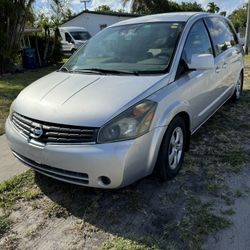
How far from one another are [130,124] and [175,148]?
0.88 metres

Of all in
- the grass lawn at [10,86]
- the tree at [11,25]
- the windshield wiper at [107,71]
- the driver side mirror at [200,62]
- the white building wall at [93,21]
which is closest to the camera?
the windshield wiper at [107,71]

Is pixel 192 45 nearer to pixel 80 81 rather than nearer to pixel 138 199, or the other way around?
pixel 80 81

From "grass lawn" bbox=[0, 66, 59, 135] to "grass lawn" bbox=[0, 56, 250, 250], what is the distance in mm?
2525

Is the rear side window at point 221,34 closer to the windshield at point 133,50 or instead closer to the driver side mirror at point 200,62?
the windshield at point 133,50

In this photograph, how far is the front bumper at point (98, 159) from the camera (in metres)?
2.77

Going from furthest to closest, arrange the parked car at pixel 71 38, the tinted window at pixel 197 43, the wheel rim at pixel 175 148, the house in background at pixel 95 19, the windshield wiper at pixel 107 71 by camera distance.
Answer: the house in background at pixel 95 19 < the parked car at pixel 71 38 < the tinted window at pixel 197 43 < the windshield wiper at pixel 107 71 < the wheel rim at pixel 175 148

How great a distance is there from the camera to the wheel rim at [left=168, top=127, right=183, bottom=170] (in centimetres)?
347

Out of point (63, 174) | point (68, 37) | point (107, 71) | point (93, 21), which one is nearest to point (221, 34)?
point (107, 71)

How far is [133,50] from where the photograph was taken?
3977mm

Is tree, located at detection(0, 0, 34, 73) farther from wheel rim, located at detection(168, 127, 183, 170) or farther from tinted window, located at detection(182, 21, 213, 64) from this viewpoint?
wheel rim, located at detection(168, 127, 183, 170)

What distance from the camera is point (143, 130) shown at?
9.60ft

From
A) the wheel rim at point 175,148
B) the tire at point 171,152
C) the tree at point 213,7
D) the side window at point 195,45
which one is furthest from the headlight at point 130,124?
the tree at point 213,7

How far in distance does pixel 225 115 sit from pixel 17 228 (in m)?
3.95

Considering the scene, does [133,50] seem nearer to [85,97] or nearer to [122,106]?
[85,97]
